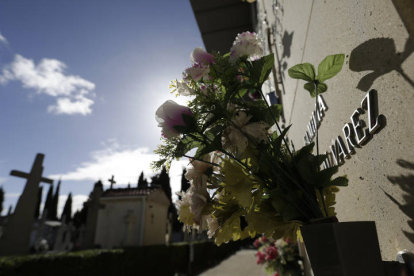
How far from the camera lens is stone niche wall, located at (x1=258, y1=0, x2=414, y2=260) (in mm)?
676

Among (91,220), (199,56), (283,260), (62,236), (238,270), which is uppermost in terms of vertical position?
(199,56)

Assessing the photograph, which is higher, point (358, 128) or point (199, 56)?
point (199, 56)

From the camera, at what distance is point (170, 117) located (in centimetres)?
74

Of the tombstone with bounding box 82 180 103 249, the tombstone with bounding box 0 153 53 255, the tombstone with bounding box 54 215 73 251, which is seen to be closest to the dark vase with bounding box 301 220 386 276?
the tombstone with bounding box 0 153 53 255

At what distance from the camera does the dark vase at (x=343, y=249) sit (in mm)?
569

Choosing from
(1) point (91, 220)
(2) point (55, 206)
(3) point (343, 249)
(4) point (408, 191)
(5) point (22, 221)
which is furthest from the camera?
(2) point (55, 206)

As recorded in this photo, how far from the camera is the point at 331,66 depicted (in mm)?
831

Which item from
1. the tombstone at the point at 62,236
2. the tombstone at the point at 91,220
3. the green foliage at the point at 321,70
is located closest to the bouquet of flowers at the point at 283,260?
the green foliage at the point at 321,70

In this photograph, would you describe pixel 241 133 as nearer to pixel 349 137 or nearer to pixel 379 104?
pixel 379 104

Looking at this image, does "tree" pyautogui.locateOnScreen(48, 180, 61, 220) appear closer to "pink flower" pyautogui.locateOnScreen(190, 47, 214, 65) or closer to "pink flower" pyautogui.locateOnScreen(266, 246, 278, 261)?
"pink flower" pyautogui.locateOnScreen(266, 246, 278, 261)

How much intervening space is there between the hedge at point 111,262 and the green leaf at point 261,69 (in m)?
6.15

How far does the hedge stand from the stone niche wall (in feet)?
20.4

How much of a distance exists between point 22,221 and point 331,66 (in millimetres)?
9021

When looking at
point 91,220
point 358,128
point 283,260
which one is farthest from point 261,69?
point 91,220
